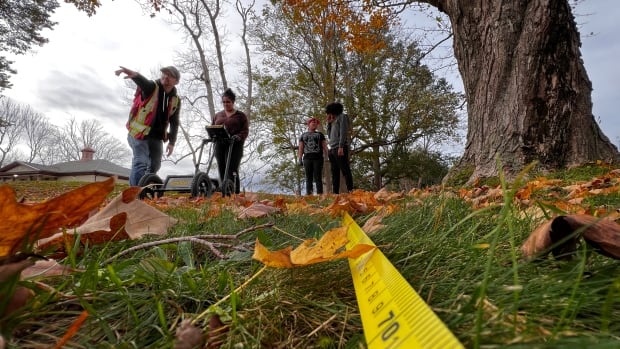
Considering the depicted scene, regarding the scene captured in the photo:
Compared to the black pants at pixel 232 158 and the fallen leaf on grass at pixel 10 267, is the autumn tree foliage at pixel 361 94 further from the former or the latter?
the fallen leaf on grass at pixel 10 267

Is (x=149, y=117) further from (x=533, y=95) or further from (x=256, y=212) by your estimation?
(x=533, y=95)

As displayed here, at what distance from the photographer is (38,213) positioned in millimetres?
640

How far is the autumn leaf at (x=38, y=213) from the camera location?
1.95 ft

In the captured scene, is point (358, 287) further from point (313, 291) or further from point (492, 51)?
point (492, 51)

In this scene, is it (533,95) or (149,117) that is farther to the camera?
(149,117)

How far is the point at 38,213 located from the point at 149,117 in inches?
163

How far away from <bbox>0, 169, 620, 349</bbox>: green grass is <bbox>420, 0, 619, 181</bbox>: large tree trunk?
358cm

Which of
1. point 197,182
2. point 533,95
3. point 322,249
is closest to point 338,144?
point 197,182

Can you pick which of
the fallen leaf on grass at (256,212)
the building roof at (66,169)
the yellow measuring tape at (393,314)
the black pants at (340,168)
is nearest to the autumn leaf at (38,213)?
the yellow measuring tape at (393,314)

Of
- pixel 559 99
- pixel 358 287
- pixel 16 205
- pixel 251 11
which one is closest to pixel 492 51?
pixel 559 99

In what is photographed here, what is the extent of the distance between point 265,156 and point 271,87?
165 inches

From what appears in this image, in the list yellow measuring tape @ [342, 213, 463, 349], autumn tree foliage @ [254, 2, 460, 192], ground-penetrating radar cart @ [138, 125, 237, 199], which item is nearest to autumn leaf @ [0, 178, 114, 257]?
yellow measuring tape @ [342, 213, 463, 349]

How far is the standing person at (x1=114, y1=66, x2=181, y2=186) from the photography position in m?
4.40

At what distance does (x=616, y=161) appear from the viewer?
3.84 metres
